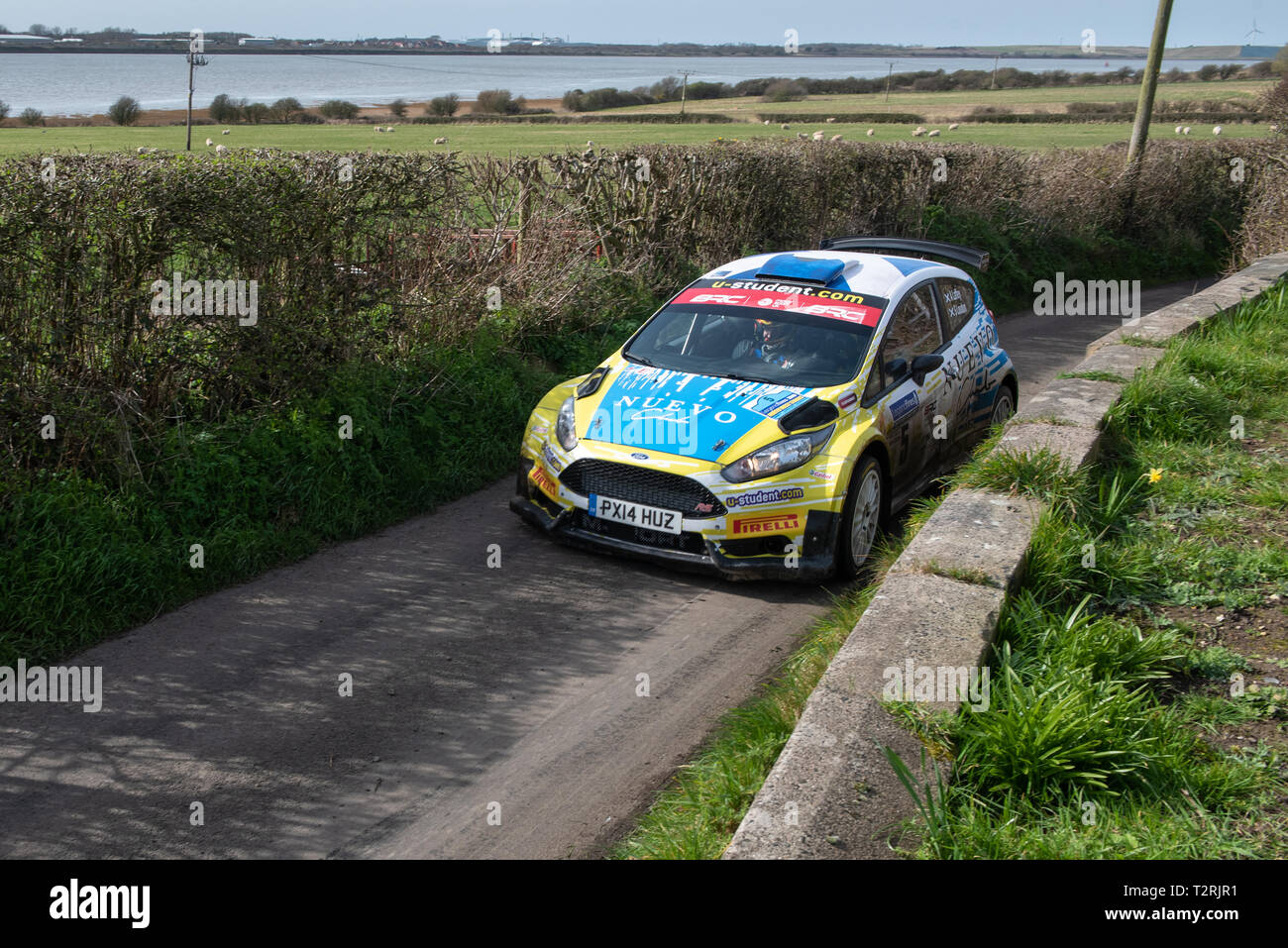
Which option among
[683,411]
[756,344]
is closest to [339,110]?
[756,344]

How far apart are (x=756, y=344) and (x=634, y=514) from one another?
5.50ft

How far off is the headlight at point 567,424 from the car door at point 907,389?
1.91m

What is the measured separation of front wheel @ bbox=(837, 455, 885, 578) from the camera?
6.70 meters

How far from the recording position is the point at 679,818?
13.9 ft

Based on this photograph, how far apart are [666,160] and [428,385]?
5.53 metres

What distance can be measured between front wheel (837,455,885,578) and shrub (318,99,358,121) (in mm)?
76077

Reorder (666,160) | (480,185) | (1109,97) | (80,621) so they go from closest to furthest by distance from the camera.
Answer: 1. (80,621)
2. (480,185)
3. (666,160)
4. (1109,97)

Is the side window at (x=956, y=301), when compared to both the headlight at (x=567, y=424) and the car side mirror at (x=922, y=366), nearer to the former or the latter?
the car side mirror at (x=922, y=366)

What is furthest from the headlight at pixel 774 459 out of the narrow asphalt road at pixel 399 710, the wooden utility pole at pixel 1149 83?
the wooden utility pole at pixel 1149 83

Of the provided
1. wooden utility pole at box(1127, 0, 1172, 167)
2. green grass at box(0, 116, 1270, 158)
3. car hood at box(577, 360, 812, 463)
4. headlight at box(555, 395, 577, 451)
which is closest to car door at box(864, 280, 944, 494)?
car hood at box(577, 360, 812, 463)

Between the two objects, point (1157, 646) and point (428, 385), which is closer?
point (1157, 646)

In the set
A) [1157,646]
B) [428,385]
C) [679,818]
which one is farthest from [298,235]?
[1157,646]

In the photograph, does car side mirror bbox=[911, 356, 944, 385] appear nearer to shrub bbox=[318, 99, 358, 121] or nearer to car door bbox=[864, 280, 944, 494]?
car door bbox=[864, 280, 944, 494]
